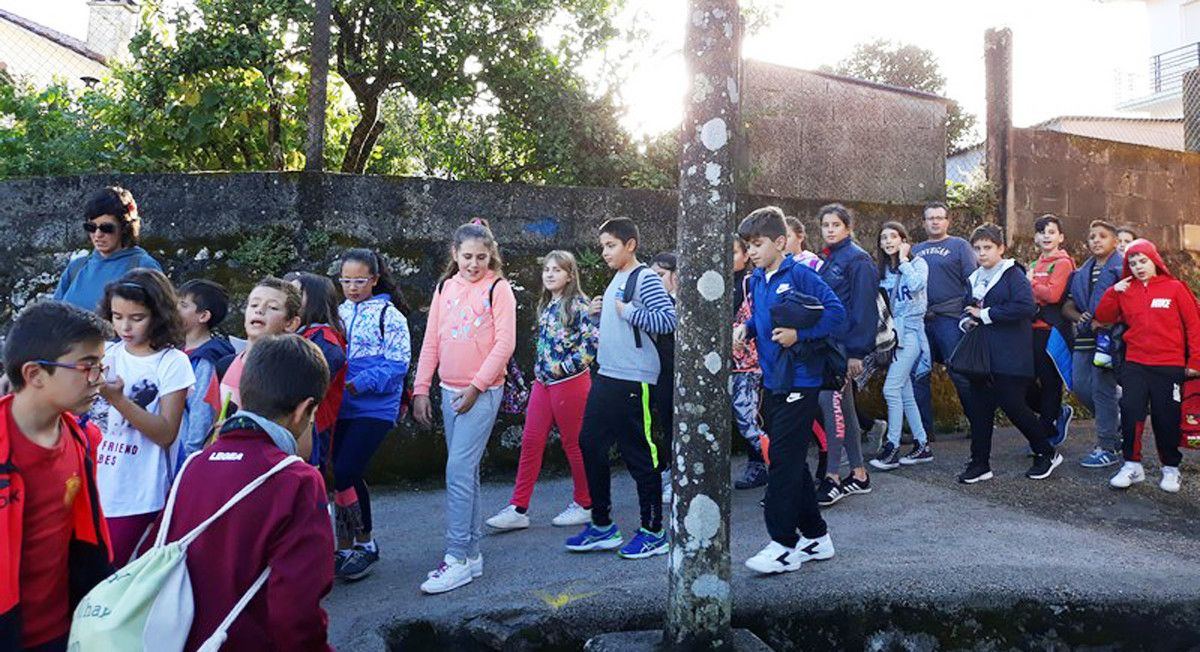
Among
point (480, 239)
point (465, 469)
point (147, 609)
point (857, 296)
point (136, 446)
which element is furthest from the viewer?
point (857, 296)

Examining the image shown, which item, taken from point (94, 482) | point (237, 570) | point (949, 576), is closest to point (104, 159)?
point (94, 482)

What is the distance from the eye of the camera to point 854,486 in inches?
216

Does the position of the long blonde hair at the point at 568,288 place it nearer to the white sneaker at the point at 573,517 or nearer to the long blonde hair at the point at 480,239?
the long blonde hair at the point at 480,239

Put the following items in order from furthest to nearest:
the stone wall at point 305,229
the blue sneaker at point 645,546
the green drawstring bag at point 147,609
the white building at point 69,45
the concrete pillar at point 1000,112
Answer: the white building at point 69,45 < the concrete pillar at point 1000,112 < the stone wall at point 305,229 < the blue sneaker at point 645,546 < the green drawstring bag at point 147,609

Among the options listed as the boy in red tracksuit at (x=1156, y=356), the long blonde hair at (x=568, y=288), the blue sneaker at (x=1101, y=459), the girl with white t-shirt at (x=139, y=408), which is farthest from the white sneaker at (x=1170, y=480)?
the girl with white t-shirt at (x=139, y=408)

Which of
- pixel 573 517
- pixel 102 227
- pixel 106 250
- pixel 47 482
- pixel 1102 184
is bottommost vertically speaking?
pixel 573 517

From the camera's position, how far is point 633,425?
449 centimetres

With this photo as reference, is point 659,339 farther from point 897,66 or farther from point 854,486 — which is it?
point 897,66

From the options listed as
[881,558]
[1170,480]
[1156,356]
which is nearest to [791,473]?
[881,558]

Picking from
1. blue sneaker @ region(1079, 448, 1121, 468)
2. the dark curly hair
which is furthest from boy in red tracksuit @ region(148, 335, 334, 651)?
blue sneaker @ region(1079, 448, 1121, 468)

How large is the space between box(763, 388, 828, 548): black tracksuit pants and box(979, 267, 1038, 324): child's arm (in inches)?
82.7

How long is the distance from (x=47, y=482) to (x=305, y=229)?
163 inches

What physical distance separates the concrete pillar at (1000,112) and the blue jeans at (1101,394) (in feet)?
7.58

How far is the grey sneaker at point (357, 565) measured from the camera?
4.23 metres
